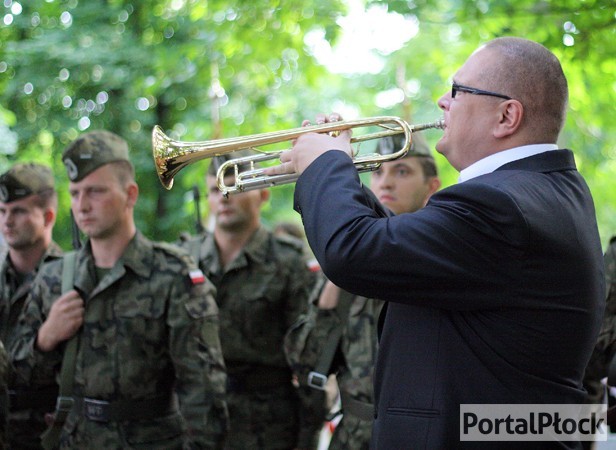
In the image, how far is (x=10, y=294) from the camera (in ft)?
21.1

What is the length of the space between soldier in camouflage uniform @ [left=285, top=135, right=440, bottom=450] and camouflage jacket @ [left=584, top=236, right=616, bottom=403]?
1250 millimetres

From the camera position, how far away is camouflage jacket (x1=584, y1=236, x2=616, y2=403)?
212 inches

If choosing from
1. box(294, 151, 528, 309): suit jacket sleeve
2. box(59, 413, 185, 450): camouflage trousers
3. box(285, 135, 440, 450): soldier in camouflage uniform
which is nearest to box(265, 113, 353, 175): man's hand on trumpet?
box(294, 151, 528, 309): suit jacket sleeve

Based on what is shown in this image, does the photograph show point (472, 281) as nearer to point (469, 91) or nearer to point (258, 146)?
point (469, 91)

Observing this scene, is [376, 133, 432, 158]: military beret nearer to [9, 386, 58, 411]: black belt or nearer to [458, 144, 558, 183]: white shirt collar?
[458, 144, 558, 183]: white shirt collar

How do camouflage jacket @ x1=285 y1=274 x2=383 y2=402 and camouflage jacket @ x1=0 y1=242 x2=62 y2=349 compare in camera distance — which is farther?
camouflage jacket @ x1=0 y1=242 x2=62 y2=349

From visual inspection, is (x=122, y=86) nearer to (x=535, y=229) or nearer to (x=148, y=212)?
(x=148, y=212)

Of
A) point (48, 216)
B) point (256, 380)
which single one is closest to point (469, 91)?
point (256, 380)

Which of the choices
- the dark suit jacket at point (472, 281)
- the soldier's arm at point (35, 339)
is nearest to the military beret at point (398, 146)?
Result: the soldier's arm at point (35, 339)

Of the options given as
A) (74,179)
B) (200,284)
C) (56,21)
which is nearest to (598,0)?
(200,284)

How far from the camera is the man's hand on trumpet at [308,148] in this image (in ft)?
9.89

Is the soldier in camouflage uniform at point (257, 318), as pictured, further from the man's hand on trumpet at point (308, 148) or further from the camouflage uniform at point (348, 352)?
the man's hand on trumpet at point (308, 148)

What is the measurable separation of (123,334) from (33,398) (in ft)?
3.70

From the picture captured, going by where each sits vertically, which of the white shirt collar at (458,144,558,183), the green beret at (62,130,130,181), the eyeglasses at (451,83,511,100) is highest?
the green beret at (62,130,130,181)
